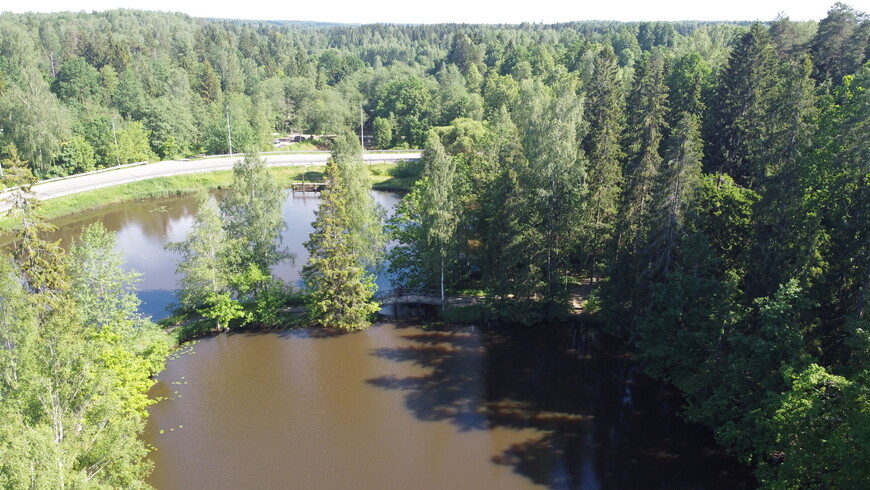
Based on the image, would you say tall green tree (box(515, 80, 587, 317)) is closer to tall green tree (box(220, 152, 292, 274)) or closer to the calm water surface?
the calm water surface

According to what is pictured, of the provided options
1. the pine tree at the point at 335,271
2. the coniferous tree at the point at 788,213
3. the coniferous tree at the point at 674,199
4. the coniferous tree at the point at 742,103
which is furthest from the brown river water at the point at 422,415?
the coniferous tree at the point at 742,103

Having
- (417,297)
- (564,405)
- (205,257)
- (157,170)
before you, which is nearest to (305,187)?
(157,170)

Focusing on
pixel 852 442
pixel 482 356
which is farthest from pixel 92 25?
pixel 852 442

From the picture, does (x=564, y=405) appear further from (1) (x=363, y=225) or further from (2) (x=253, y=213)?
(2) (x=253, y=213)

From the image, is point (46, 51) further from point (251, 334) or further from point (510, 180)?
point (510, 180)

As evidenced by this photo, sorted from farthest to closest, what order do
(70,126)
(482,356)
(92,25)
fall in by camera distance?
(92,25)
(70,126)
(482,356)

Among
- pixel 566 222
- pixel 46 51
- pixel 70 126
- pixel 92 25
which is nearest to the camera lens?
pixel 566 222
